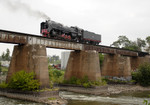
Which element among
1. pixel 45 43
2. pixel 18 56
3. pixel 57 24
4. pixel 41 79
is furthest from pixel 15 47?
pixel 57 24

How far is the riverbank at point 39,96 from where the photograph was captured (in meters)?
22.6

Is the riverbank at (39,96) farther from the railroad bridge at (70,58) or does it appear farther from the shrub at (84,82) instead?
the shrub at (84,82)

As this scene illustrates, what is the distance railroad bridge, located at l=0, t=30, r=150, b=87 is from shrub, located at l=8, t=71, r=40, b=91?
0.91 meters

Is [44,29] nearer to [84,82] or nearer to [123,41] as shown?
[84,82]

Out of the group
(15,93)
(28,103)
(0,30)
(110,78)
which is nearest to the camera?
(28,103)

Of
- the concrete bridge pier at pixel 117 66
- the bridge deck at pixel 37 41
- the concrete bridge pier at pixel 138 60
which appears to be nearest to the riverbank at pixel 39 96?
the bridge deck at pixel 37 41

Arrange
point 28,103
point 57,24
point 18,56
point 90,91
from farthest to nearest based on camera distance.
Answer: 1. point 57,24
2. point 90,91
3. point 18,56
4. point 28,103

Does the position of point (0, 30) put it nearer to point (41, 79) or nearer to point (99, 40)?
point (41, 79)

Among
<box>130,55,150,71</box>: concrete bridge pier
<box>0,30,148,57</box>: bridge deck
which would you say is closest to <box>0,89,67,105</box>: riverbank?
<box>0,30,148,57</box>: bridge deck

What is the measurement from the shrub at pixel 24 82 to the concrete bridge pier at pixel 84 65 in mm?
12316

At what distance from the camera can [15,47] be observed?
27484 millimetres

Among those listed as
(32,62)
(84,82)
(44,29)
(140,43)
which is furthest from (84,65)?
(140,43)

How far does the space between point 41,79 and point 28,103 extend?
13.7 feet

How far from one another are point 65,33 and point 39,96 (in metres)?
16.7
